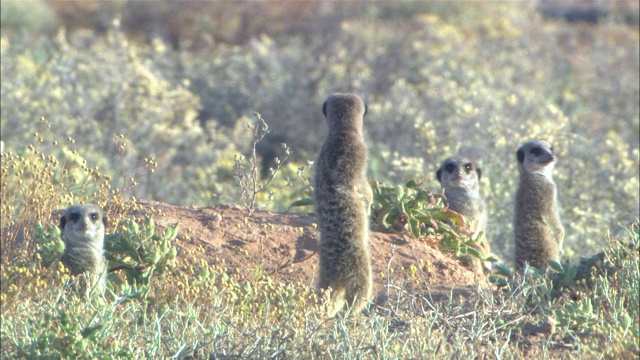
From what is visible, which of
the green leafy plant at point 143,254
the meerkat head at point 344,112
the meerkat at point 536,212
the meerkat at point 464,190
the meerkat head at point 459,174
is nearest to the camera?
the green leafy plant at point 143,254

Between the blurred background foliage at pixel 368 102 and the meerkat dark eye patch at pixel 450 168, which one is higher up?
the blurred background foliage at pixel 368 102

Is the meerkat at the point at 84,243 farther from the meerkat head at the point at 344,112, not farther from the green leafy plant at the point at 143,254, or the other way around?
the meerkat head at the point at 344,112

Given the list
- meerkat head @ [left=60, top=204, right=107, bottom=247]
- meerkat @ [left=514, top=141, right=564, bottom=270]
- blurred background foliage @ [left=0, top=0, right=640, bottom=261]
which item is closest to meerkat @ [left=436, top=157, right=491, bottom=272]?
meerkat @ [left=514, top=141, right=564, bottom=270]

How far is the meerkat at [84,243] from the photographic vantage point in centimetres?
489

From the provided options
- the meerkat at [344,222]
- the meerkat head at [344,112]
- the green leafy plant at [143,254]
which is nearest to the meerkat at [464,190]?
A: the meerkat head at [344,112]

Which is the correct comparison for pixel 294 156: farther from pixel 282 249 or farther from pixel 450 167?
pixel 282 249

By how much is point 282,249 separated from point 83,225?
1.33m

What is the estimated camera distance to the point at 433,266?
586 cm

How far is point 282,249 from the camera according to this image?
584 cm

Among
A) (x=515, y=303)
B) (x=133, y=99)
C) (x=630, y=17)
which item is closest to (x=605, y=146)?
(x=133, y=99)

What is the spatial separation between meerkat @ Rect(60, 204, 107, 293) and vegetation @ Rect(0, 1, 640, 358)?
4.4 inches

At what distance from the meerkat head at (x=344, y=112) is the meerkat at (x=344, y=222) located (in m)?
0.13

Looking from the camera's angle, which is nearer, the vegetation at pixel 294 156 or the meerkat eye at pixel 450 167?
the vegetation at pixel 294 156

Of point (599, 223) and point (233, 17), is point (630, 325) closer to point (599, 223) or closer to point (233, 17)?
point (599, 223)
